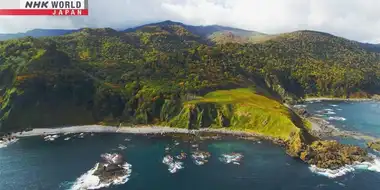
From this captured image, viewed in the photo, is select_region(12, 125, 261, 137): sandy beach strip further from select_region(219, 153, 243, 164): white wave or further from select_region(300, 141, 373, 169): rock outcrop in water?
select_region(300, 141, 373, 169): rock outcrop in water

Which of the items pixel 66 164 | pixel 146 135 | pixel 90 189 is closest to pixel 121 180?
pixel 90 189

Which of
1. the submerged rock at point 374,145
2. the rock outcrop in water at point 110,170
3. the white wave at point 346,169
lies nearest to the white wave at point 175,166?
the rock outcrop in water at point 110,170

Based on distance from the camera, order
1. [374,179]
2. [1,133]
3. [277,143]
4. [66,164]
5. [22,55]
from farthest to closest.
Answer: [22,55]
[1,133]
[277,143]
[66,164]
[374,179]

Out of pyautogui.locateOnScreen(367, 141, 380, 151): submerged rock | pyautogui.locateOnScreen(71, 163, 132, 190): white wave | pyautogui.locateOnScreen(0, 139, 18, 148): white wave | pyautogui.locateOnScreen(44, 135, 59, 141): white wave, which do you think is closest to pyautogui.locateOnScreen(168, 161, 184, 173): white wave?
pyautogui.locateOnScreen(71, 163, 132, 190): white wave

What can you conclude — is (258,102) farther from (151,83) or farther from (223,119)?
(151,83)

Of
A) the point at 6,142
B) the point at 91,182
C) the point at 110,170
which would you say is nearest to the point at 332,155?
the point at 110,170

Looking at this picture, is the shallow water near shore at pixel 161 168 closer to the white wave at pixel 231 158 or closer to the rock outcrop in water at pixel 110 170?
the white wave at pixel 231 158

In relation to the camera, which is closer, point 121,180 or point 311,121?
point 121,180
